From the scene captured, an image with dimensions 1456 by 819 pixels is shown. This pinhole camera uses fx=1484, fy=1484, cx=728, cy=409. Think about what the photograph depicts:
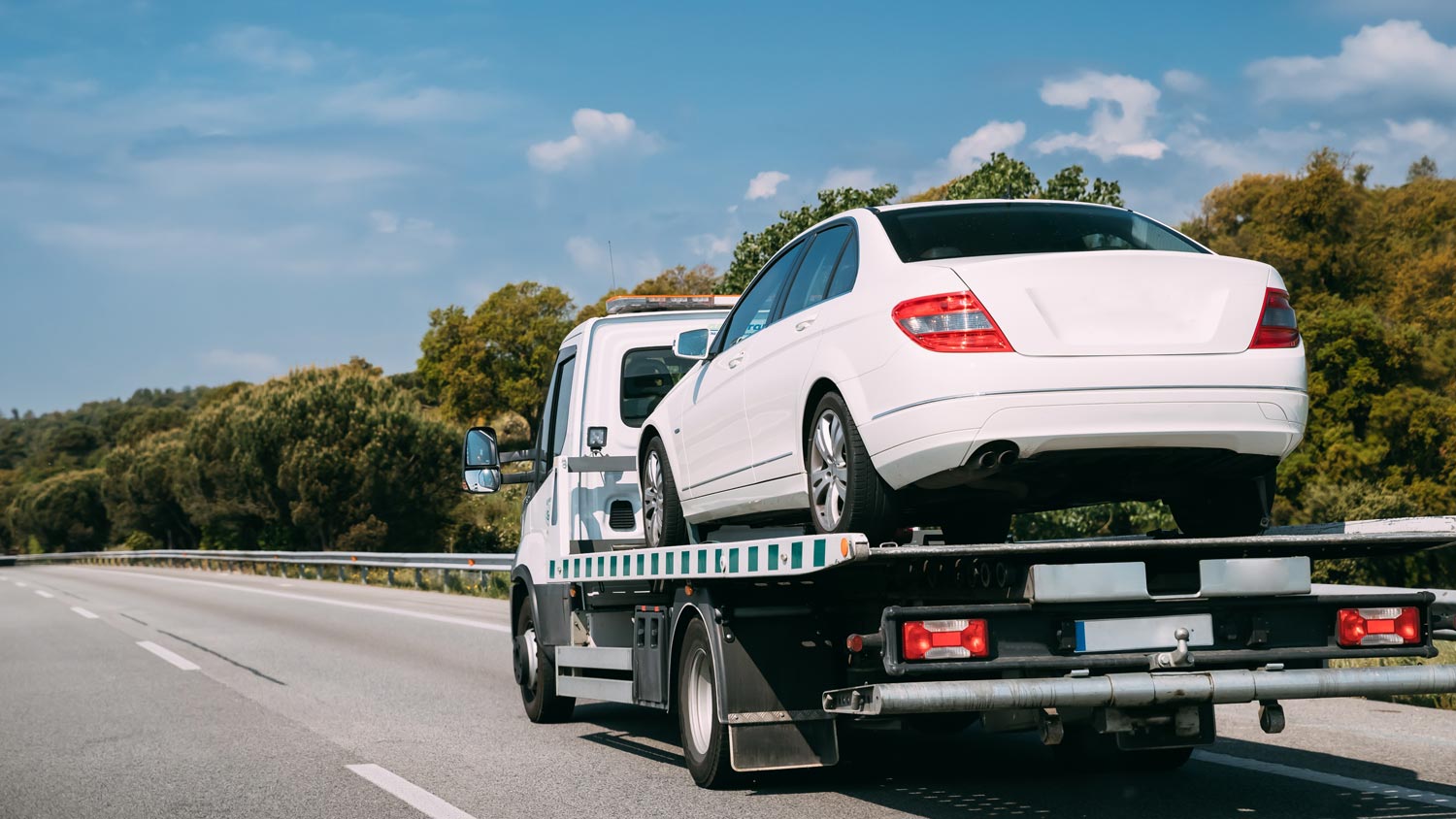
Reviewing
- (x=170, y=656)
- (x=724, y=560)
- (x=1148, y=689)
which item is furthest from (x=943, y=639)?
(x=170, y=656)

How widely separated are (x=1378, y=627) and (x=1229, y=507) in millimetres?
729

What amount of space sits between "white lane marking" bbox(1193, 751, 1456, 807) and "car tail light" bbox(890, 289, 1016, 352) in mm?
2864

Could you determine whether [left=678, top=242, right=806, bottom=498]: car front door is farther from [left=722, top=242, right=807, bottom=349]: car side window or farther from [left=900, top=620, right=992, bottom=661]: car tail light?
[left=900, top=620, right=992, bottom=661]: car tail light

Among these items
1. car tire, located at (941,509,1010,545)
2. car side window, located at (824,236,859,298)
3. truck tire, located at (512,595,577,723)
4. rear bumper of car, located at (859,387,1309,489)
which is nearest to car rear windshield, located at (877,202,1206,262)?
car side window, located at (824,236,859,298)

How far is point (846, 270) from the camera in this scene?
6316 millimetres

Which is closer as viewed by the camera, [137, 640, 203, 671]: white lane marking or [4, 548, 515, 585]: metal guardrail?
[137, 640, 203, 671]: white lane marking

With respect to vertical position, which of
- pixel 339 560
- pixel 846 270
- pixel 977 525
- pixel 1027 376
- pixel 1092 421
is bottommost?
pixel 339 560

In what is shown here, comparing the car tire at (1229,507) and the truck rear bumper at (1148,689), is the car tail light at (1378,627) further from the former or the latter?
the car tire at (1229,507)

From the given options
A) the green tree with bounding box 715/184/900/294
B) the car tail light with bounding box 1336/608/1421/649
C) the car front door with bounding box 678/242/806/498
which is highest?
the green tree with bounding box 715/184/900/294

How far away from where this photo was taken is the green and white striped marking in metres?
5.22

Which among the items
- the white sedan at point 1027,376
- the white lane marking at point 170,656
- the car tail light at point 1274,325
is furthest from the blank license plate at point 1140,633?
the white lane marking at point 170,656

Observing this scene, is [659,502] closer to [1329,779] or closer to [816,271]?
[816,271]

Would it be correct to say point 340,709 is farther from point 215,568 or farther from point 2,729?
point 215,568

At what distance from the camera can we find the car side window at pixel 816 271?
6.57 meters
